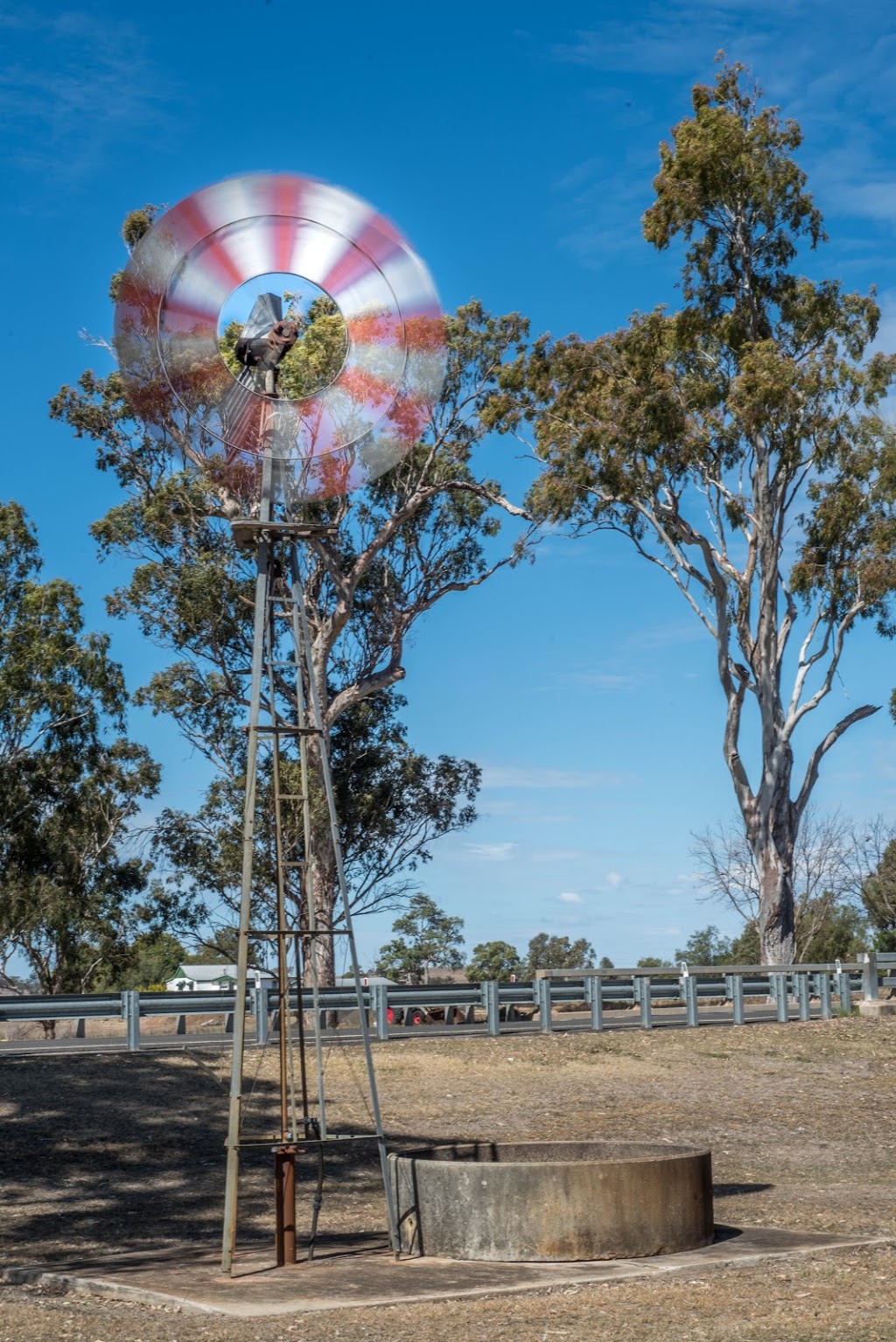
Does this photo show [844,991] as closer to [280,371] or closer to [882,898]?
[280,371]

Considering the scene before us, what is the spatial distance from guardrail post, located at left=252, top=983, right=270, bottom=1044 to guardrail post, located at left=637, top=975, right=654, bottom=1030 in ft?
20.6

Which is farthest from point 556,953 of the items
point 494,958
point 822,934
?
point 822,934

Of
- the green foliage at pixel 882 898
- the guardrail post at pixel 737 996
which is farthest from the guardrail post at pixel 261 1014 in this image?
the green foliage at pixel 882 898

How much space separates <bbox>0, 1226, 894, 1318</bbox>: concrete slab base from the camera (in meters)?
8.94

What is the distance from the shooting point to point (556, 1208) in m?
9.93

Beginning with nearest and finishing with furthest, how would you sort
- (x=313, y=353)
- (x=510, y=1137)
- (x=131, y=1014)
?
(x=313, y=353) → (x=510, y=1137) → (x=131, y=1014)

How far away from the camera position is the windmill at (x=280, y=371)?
1046cm

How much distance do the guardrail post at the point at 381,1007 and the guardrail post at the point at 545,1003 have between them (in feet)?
8.58

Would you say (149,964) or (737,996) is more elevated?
(149,964)

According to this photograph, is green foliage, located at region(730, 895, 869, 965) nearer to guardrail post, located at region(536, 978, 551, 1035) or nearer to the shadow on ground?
guardrail post, located at region(536, 978, 551, 1035)

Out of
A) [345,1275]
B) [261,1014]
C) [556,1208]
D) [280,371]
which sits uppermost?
[280,371]

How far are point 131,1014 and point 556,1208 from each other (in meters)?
10.9

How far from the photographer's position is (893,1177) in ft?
47.5

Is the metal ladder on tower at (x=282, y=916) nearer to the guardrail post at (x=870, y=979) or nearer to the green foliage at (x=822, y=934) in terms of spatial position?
the guardrail post at (x=870, y=979)
